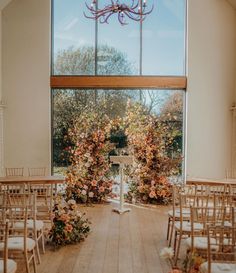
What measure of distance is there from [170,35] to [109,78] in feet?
6.42

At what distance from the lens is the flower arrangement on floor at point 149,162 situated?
8.62 meters

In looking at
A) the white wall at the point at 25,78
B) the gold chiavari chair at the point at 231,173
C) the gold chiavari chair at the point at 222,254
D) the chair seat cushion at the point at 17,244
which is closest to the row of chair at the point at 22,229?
the chair seat cushion at the point at 17,244

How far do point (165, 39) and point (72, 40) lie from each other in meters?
2.41

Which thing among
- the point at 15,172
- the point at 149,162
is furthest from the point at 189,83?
the point at 15,172

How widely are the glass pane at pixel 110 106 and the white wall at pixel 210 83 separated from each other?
1.24ft

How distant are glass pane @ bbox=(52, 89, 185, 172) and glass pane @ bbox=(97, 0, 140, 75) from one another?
1.89ft

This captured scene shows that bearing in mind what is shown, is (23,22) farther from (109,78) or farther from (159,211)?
(159,211)

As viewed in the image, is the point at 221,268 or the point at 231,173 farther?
the point at 231,173

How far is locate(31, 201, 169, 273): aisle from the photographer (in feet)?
15.3

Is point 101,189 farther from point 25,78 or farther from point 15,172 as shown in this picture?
point 25,78

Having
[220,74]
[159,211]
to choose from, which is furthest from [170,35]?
[159,211]

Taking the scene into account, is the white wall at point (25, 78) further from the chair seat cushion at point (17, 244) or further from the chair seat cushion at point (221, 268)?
the chair seat cushion at point (221, 268)

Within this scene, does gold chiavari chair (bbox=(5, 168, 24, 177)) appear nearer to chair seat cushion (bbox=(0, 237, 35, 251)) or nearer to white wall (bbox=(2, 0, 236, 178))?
white wall (bbox=(2, 0, 236, 178))

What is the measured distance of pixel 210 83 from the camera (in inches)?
371
